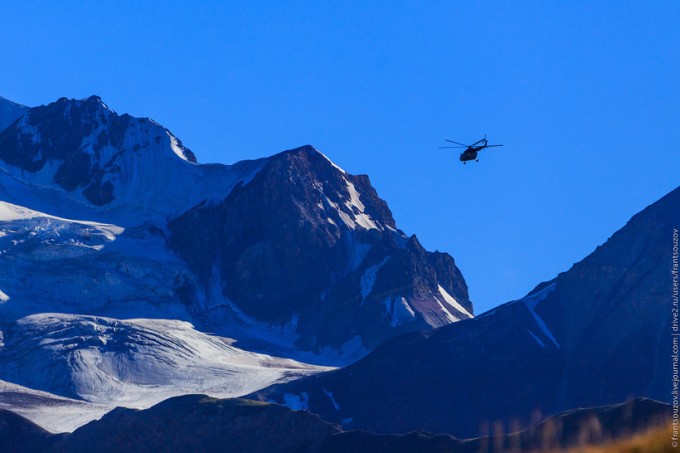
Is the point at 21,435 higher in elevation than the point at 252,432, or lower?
higher

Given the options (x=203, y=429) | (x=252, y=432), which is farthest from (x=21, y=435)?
(x=252, y=432)

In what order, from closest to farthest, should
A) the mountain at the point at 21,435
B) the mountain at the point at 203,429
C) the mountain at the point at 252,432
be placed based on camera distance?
the mountain at the point at 252,432 → the mountain at the point at 203,429 → the mountain at the point at 21,435

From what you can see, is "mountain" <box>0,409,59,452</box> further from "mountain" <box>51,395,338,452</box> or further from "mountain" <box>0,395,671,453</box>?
"mountain" <box>51,395,338,452</box>

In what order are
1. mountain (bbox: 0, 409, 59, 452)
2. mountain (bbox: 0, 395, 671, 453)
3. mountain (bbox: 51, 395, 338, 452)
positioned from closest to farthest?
mountain (bbox: 0, 395, 671, 453) → mountain (bbox: 51, 395, 338, 452) → mountain (bbox: 0, 409, 59, 452)

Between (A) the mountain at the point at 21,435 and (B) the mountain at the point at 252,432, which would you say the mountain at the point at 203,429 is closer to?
(B) the mountain at the point at 252,432

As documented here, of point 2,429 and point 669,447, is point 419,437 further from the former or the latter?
point 669,447

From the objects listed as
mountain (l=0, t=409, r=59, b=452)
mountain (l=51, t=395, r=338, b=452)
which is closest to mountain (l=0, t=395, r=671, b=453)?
mountain (l=0, t=409, r=59, b=452)

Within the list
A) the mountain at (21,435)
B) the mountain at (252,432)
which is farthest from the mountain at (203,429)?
the mountain at (21,435)

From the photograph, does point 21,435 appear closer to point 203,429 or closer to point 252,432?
point 203,429

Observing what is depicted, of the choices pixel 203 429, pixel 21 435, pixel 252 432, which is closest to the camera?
pixel 252 432
